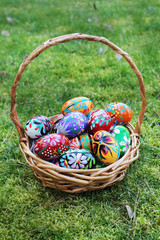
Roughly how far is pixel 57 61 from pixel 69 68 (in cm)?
23

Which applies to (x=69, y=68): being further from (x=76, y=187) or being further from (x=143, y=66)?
(x=76, y=187)

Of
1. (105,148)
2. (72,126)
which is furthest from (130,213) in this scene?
(72,126)

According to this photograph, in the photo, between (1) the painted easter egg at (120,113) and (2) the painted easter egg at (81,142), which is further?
(1) the painted easter egg at (120,113)

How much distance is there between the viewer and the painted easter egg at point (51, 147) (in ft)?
4.79

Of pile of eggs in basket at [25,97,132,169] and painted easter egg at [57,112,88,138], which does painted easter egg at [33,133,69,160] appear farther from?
painted easter egg at [57,112,88,138]

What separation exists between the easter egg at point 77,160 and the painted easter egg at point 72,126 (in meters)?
0.20

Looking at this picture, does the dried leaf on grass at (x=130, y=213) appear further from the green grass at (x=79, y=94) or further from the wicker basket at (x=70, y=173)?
the wicker basket at (x=70, y=173)

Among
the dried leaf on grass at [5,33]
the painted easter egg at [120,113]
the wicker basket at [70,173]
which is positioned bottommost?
the wicker basket at [70,173]

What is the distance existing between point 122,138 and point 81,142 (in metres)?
0.29

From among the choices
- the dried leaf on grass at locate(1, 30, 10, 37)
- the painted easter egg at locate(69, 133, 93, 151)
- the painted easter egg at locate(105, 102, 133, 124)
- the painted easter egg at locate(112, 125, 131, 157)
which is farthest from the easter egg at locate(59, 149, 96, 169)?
the dried leaf on grass at locate(1, 30, 10, 37)

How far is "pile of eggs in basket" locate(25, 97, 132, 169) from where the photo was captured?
56.4 inches

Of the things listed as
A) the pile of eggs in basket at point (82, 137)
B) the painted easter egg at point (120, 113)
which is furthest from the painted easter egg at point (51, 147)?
the painted easter egg at point (120, 113)

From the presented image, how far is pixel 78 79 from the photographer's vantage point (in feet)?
8.87

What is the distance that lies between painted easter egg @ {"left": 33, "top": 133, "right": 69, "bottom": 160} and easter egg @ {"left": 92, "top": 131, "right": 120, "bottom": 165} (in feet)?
0.66
